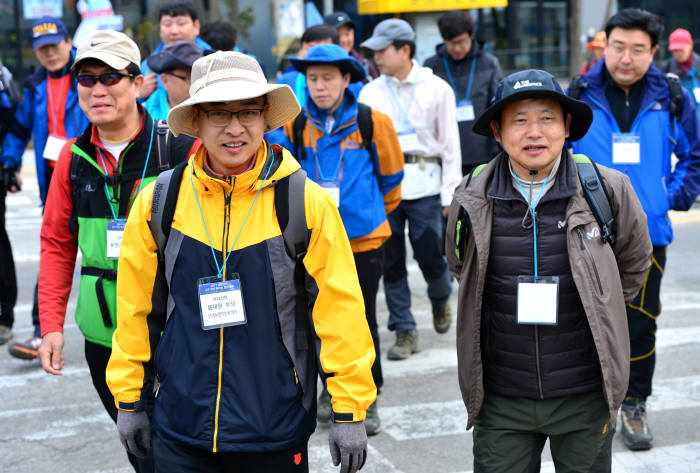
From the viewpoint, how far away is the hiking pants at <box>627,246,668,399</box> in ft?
16.8

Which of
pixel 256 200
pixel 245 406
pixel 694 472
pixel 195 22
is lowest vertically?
pixel 694 472

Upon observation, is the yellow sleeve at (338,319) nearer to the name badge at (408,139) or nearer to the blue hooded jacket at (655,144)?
the blue hooded jacket at (655,144)

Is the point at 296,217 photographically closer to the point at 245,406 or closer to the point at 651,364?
the point at 245,406

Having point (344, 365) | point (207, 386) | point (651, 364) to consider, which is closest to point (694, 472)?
point (651, 364)

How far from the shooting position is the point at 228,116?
3.10 meters

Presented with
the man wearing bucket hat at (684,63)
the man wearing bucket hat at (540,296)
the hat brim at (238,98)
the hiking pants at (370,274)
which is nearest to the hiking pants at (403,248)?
the hiking pants at (370,274)

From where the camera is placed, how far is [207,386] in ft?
9.80

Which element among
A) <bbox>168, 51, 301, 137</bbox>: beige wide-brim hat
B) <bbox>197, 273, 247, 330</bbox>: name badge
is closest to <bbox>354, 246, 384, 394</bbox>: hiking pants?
<bbox>168, 51, 301, 137</bbox>: beige wide-brim hat

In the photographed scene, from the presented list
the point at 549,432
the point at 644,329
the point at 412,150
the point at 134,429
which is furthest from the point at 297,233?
the point at 412,150

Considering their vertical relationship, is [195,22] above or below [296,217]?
above

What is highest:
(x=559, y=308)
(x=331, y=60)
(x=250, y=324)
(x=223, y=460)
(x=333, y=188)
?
(x=331, y=60)

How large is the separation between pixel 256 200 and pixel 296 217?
139mm

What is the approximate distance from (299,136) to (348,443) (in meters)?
2.73

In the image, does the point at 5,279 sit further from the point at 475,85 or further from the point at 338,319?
the point at 338,319
